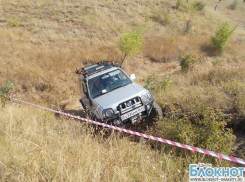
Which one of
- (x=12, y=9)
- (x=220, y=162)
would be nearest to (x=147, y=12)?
(x=12, y=9)

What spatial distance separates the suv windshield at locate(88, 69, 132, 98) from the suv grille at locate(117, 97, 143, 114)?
34.1 inches

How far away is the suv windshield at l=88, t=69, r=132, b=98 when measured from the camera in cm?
505

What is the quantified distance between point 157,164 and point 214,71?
19.3 feet

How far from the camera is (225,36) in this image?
1348 cm

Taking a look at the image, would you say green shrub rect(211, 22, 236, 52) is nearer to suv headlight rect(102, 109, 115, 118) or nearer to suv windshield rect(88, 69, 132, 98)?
suv windshield rect(88, 69, 132, 98)

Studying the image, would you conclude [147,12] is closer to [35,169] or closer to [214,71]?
[214,71]

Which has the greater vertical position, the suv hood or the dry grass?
the dry grass

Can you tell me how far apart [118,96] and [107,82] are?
0.83 m

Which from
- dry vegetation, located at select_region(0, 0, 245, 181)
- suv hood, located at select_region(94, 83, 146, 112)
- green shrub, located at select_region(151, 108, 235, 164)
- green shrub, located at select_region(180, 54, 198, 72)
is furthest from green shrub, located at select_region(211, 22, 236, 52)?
green shrub, located at select_region(151, 108, 235, 164)

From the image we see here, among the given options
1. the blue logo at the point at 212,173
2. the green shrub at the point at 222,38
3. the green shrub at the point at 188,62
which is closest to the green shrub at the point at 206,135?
the blue logo at the point at 212,173

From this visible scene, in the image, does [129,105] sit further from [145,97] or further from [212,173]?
[212,173]

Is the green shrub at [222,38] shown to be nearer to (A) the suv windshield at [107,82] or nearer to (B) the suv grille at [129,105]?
(A) the suv windshield at [107,82]

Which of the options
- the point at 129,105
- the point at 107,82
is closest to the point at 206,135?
the point at 129,105

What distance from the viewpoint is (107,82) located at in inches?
205
